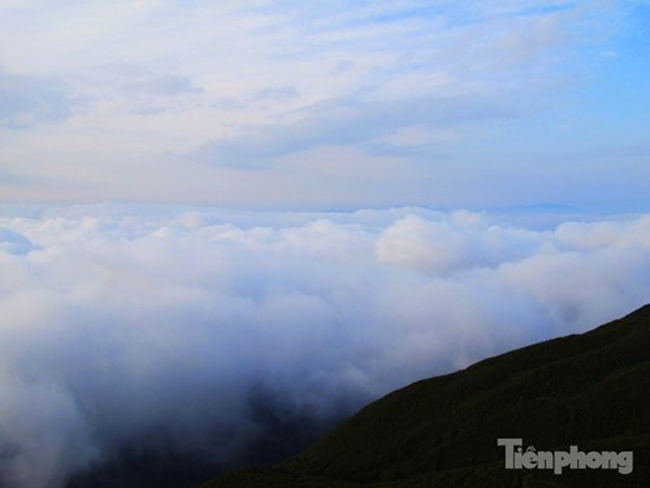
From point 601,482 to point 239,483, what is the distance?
3071 inches

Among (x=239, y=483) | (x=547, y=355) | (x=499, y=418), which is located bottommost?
(x=239, y=483)

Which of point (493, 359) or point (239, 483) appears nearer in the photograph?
point (239, 483)

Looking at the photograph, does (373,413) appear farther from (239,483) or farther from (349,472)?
(239,483)

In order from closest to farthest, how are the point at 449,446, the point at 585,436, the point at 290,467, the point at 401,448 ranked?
the point at 585,436, the point at 449,446, the point at 401,448, the point at 290,467

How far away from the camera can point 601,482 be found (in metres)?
104

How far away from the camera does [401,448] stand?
14962 cm

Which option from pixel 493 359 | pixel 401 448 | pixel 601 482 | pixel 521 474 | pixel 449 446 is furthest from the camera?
pixel 493 359

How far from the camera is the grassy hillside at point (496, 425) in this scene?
120438mm

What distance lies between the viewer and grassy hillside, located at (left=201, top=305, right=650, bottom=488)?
120438 mm

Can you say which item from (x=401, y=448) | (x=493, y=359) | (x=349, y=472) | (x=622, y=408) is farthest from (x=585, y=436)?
(x=493, y=359)

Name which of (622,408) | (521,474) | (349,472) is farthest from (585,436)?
(349,472)

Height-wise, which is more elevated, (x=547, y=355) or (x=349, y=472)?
(x=547, y=355)

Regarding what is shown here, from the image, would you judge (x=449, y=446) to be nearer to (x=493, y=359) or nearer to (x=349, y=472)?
(x=349, y=472)

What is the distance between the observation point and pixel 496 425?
14412 cm
